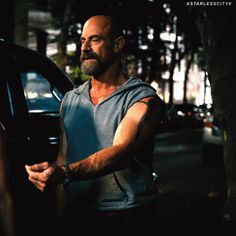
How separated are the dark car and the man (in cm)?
38

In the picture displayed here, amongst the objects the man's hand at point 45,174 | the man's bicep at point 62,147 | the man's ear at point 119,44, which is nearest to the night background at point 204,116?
the man's ear at point 119,44

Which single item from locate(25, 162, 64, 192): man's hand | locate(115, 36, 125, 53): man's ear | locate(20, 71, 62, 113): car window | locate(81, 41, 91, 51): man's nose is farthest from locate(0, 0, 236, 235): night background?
locate(25, 162, 64, 192): man's hand

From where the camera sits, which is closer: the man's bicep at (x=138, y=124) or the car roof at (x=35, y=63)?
the man's bicep at (x=138, y=124)

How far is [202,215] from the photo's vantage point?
7.38 metres

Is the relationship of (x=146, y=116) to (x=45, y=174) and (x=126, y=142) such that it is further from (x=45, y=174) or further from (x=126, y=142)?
(x=45, y=174)

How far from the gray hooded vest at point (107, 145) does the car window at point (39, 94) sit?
174cm

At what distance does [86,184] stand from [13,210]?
0.40 metres

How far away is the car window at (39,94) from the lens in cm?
443

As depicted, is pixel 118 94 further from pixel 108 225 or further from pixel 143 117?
pixel 108 225

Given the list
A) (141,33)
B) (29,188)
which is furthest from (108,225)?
(141,33)

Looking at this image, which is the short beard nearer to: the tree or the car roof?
the car roof

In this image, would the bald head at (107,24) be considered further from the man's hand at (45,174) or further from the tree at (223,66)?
the tree at (223,66)

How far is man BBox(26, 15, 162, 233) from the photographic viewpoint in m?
2.54

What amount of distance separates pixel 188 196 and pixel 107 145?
6.62m
